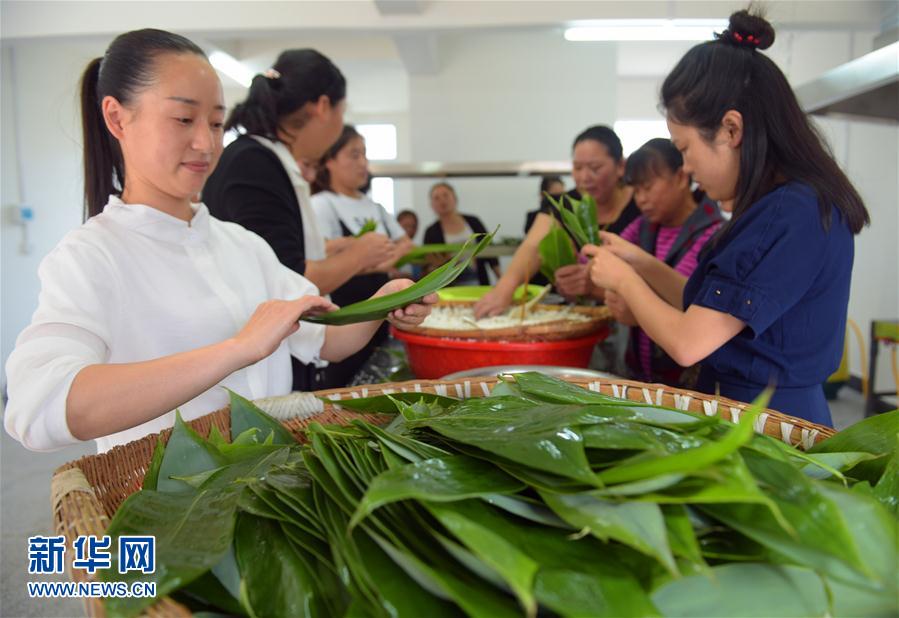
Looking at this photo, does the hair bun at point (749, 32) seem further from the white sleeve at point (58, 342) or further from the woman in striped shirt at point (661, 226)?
the white sleeve at point (58, 342)

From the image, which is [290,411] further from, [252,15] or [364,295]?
[252,15]

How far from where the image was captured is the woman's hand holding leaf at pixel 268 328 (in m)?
0.99

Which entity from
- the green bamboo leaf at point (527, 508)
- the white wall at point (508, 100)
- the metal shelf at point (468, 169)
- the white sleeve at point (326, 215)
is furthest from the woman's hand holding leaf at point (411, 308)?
the white wall at point (508, 100)

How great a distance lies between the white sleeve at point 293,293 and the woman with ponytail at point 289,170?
7.7 inches

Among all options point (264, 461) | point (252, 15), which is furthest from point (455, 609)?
point (252, 15)

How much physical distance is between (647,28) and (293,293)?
409 cm

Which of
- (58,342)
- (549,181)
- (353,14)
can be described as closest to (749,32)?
(58,342)

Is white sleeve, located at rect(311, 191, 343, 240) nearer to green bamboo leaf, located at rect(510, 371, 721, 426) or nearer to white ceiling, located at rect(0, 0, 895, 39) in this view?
white ceiling, located at rect(0, 0, 895, 39)

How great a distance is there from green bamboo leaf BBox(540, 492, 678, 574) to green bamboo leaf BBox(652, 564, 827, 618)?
43 millimetres

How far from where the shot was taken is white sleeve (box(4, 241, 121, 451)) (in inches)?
34.6

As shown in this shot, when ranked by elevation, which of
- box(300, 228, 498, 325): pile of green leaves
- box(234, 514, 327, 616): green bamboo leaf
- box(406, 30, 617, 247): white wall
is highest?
box(406, 30, 617, 247): white wall

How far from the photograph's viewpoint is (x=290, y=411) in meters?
1.04

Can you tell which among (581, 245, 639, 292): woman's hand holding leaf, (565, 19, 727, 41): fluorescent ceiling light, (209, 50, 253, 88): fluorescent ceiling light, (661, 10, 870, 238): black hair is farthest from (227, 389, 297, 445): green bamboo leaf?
(209, 50, 253, 88): fluorescent ceiling light

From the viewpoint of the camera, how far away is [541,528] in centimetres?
58
